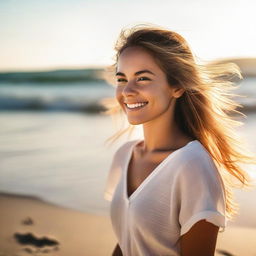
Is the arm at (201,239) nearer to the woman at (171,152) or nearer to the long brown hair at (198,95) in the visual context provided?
the woman at (171,152)

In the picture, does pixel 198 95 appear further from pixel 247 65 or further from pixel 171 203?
pixel 247 65

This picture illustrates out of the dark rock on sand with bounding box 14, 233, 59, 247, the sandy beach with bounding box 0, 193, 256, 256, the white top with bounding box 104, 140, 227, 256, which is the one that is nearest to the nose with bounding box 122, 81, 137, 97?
the white top with bounding box 104, 140, 227, 256

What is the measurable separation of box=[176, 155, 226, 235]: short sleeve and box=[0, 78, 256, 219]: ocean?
3.77 feet

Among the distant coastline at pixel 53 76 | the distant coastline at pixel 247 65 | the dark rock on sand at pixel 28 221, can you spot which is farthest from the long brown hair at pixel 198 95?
the distant coastline at pixel 53 76

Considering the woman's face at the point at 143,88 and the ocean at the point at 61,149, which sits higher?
the woman's face at the point at 143,88

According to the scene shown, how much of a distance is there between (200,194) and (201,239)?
204 mm

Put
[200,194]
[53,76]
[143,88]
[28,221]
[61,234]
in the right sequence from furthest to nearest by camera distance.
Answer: [53,76] → [28,221] → [61,234] → [143,88] → [200,194]

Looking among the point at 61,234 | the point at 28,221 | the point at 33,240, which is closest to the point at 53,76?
the point at 28,221

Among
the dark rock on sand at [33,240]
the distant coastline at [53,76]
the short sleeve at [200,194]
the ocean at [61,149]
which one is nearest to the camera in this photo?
the short sleeve at [200,194]

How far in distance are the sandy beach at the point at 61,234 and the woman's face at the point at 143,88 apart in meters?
1.93

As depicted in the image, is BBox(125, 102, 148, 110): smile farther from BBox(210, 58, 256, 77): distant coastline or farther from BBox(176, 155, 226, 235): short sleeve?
BBox(210, 58, 256, 77): distant coastline

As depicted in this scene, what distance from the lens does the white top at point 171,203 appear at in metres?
2.06

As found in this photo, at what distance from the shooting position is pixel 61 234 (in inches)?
172

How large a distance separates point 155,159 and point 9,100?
1187cm
